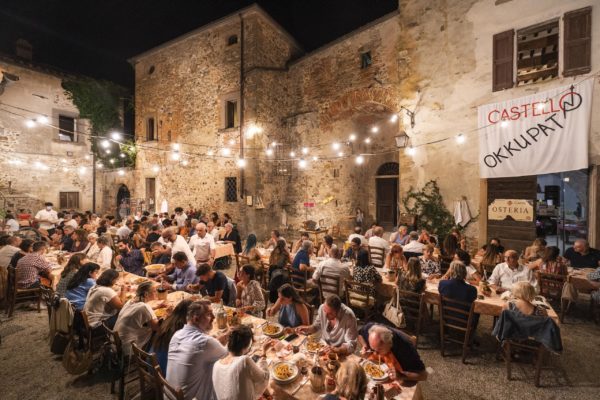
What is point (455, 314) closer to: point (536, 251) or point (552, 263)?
point (552, 263)

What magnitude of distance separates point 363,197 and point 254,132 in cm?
583

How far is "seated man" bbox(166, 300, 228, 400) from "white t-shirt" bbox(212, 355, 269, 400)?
0.98 ft

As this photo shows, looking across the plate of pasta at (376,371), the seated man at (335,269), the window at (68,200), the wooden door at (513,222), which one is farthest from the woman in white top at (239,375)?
the window at (68,200)

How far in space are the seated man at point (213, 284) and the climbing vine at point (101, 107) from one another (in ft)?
47.7

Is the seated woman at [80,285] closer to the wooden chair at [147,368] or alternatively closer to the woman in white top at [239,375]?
the wooden chair at [147,368]

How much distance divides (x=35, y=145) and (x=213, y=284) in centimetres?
1611

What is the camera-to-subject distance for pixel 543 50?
336 inches

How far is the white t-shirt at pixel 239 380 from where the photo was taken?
2.22 meters

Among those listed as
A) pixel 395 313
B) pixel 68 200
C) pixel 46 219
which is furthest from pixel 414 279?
pixel 68 200

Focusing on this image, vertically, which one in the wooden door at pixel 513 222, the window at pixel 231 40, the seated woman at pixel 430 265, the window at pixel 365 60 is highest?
the window at pixel 231 40

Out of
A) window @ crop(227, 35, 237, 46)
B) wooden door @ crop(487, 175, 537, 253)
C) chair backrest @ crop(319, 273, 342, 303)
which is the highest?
window @ crop(227, 35, 237, 46)

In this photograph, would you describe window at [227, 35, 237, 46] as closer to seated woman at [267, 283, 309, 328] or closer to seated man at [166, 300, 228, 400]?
seated woman at [267, 283, 309, 328]

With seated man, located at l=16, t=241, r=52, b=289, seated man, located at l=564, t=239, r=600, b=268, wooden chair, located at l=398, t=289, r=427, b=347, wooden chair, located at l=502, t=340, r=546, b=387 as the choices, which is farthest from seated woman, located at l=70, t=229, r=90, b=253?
seated man, located at l=564, t=239, r=600, b=268

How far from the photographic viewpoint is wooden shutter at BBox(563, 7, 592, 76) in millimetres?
6742
